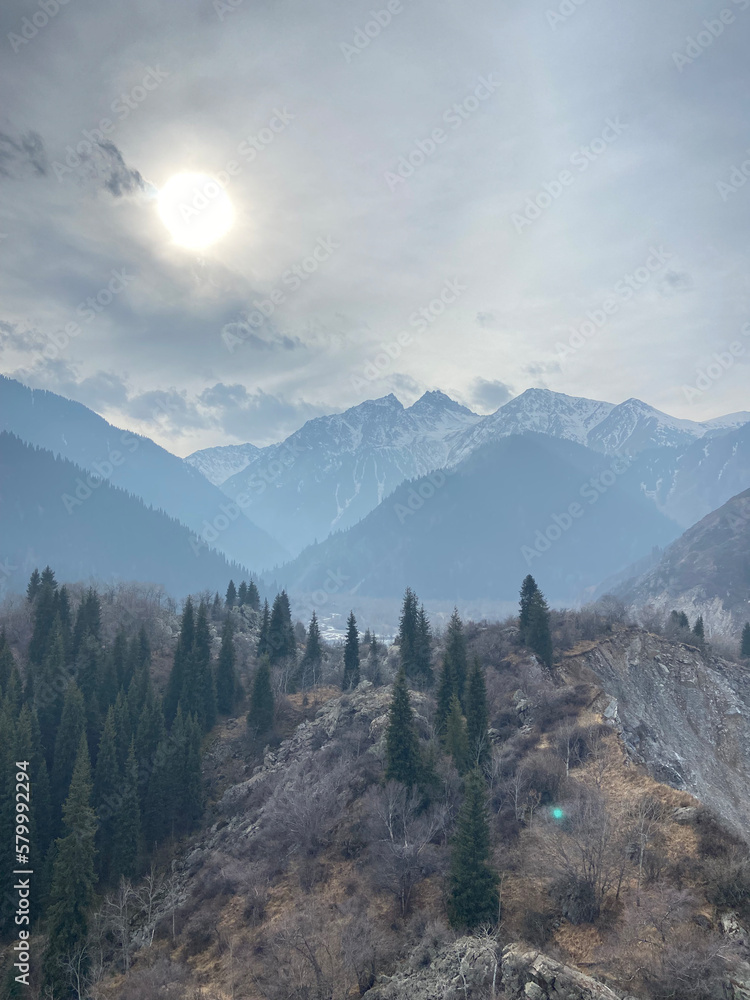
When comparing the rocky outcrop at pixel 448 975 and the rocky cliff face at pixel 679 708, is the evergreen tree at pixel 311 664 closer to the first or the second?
the rocky cliff face at pixel 679 708

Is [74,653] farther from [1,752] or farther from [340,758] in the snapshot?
[340,758]

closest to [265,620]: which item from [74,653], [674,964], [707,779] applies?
[74,653]

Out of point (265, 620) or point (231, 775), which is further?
point (265, 620)

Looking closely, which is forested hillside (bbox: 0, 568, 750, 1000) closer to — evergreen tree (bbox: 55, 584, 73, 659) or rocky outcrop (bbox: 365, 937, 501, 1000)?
rocky outcrop (bbox: 365, 937, 501, 1000)

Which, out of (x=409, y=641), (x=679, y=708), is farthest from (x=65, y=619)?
(x=679, y=708)

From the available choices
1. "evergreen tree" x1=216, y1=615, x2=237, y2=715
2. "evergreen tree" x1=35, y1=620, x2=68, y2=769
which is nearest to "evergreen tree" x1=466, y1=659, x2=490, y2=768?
"evergreen tree" x1=216, y1=615, x2=237, y2=715
